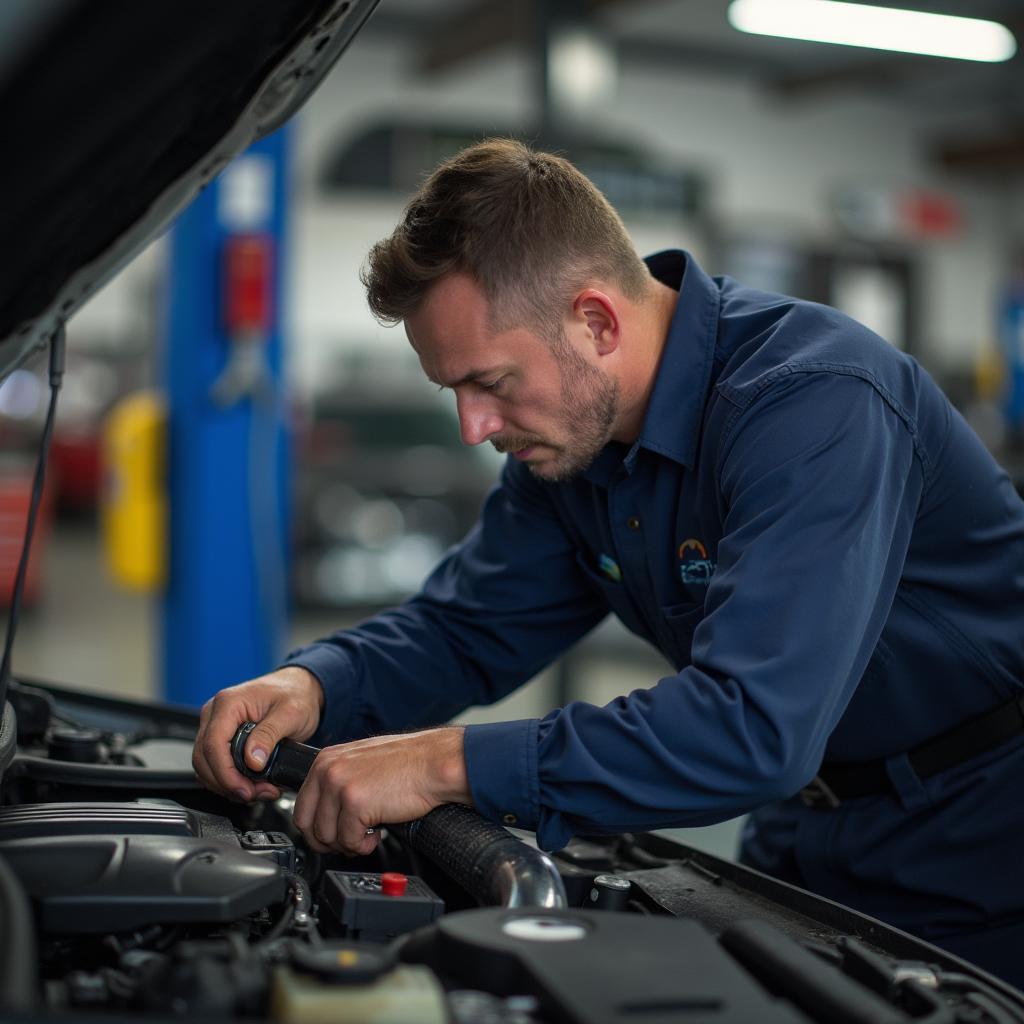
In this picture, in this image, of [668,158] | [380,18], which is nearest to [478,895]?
[380,18]

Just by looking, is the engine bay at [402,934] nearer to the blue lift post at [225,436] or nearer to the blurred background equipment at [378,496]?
the blue lift post at [225,436]

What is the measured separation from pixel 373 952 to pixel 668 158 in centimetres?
1065

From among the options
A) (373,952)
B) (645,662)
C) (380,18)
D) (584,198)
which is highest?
(380,18)

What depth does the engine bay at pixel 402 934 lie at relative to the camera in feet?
2.88

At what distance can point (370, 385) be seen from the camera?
33.0 ft

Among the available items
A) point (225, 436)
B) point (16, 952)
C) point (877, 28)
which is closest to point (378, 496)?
point (225, 436)

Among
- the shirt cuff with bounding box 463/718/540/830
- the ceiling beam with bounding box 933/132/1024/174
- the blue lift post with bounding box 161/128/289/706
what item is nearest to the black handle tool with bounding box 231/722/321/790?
the shirt cuff with bounding box 463/718/540/830

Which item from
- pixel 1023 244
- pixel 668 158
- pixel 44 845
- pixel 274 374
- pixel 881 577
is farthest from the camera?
pixel 1023 244

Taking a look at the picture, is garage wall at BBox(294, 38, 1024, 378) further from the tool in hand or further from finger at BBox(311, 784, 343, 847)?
finger at BBox(311, 784, 343, 847)

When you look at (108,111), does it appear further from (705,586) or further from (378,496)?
(378,496)

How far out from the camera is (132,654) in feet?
20.3

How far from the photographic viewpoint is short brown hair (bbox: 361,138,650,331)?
1411 mm

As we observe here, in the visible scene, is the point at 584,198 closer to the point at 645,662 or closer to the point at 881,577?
the point at 881,577

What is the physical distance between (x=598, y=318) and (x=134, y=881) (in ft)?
2.59
